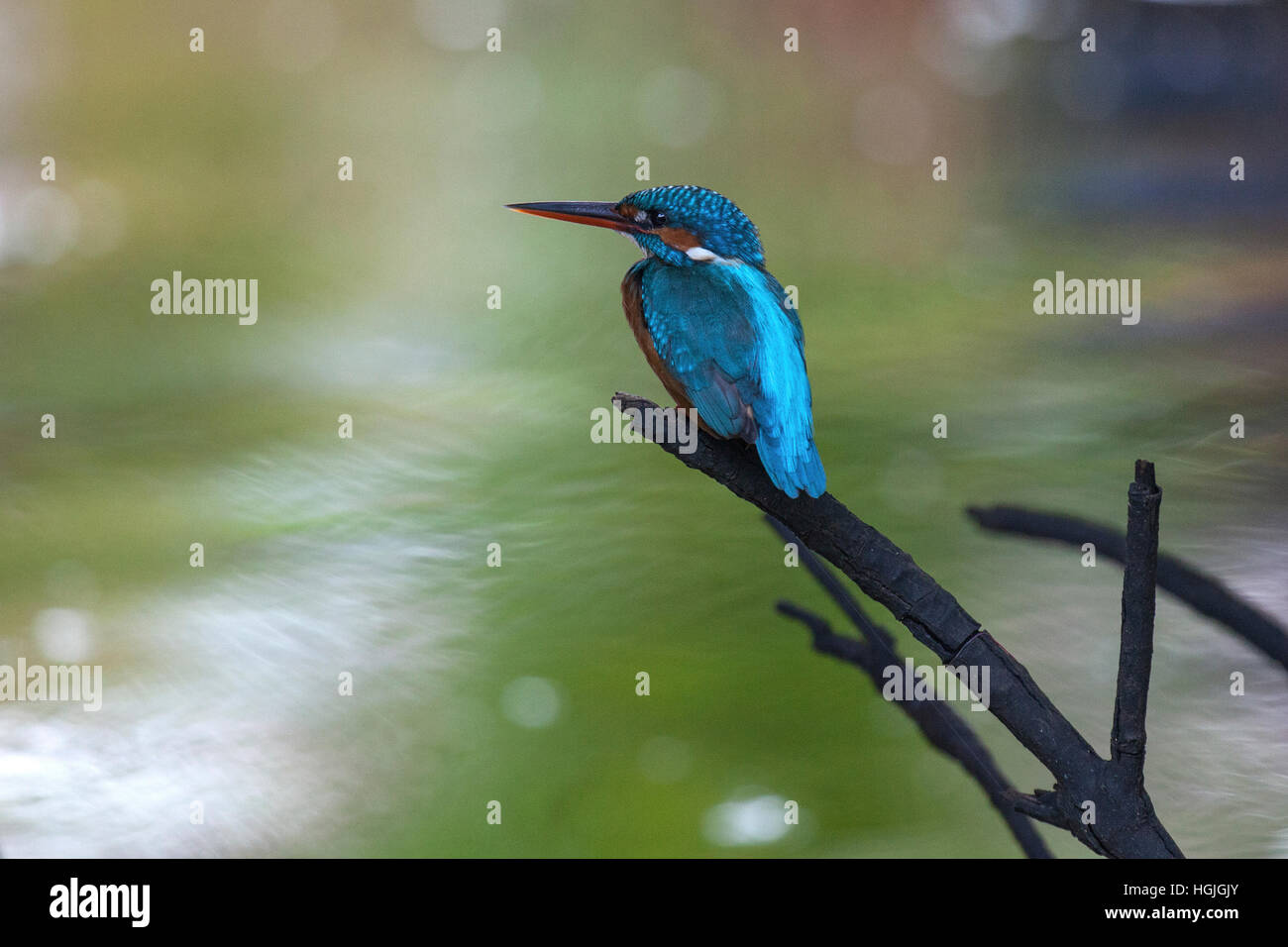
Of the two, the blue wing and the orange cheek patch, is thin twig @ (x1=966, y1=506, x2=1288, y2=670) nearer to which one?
the blue wing

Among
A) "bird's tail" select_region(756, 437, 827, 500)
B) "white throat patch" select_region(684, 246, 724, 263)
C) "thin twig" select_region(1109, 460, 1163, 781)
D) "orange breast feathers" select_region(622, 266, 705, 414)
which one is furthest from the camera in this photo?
"white throat patch" select_region(684, 246, 724, 263)

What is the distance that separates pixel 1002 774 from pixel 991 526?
0.29 metres

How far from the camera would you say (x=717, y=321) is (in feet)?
4.72

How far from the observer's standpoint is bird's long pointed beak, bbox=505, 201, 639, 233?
1.67 m

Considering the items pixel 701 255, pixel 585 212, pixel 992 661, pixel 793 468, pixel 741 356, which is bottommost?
pixel 992 661

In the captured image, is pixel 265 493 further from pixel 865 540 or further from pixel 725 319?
pixel 865 540

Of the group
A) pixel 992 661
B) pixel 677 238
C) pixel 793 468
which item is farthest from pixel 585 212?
pixel 992 661

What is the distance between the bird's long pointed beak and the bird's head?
2 centimetres

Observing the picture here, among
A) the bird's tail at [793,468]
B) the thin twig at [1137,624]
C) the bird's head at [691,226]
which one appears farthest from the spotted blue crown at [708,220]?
the thin twig at [1137,624]

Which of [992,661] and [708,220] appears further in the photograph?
[708,220]

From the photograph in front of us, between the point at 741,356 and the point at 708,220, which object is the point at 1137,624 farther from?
the point at 708,220

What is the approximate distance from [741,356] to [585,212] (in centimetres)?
42

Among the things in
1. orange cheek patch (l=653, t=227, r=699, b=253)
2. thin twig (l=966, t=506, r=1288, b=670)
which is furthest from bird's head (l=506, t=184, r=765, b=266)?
thin twig (l=966, t=506, r=1288, b=670)

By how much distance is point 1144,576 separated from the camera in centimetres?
105
